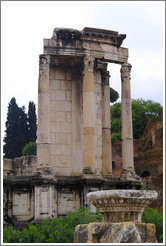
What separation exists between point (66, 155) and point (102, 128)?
2.07 meters

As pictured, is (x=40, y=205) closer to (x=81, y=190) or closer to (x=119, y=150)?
(x=81, y=190)

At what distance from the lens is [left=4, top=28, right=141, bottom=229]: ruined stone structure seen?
14914mm

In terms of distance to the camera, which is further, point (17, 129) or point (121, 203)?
point (17, 129)

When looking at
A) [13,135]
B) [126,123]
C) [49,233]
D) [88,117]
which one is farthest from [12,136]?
[49,233]

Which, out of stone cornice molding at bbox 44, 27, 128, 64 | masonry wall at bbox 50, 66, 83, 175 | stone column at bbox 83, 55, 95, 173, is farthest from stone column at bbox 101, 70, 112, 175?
stone column at bbox 83, 55, 95, 173

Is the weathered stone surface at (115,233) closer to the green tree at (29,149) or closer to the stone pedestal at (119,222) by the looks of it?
the stone pedestal at (119,222)

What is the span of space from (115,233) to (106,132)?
35.5ft

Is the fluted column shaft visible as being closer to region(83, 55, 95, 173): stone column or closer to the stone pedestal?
region(83, 55, 95, 173): stone column

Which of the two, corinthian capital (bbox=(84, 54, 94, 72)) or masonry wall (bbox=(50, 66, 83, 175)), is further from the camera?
masonry wall (bbox=(50, 66, 83, 175))

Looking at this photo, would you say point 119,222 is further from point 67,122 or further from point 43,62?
point 67,122

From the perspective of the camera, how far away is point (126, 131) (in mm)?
16891

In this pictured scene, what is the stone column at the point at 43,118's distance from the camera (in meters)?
15.1

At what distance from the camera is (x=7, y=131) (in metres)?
44.6

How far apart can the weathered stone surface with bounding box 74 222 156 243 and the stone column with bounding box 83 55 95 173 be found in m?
7.63
